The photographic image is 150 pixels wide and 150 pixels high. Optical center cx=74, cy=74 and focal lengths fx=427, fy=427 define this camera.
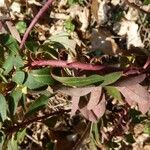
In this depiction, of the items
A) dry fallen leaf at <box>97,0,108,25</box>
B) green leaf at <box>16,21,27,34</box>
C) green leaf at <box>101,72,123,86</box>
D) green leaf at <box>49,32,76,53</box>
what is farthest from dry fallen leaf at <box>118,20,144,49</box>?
green leaf at <box>101,72,123,86</box>

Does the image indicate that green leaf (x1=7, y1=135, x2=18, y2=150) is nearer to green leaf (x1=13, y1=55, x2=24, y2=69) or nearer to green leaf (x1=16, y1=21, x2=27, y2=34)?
green leaf (x1=13, y1=55, x2=24, y2=69)

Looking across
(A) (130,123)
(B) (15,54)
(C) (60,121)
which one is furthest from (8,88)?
(C) (60,121)

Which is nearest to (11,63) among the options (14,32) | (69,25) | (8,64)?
(8,64)

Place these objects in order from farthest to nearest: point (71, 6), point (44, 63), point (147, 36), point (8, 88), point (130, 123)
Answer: point (71, 6)
point (147, 36)
point (130, 123)
point (8, 88)
point (44, 63)

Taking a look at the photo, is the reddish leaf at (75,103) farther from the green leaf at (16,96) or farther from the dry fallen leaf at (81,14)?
the dry fallen leaf at (81,14)

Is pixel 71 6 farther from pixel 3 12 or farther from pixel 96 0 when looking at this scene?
pixel 3 12
